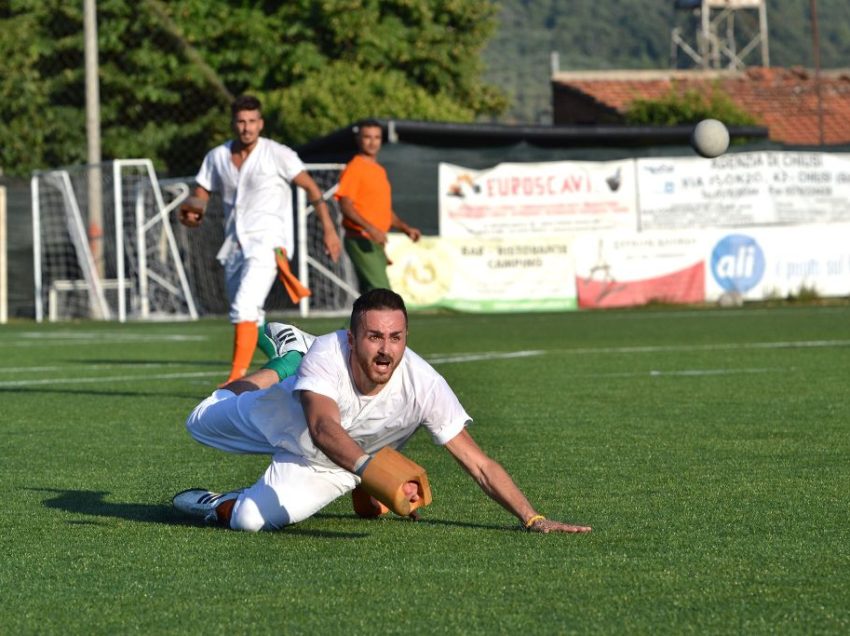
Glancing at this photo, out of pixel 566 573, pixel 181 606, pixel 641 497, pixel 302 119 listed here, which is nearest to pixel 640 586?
pixel 566 573

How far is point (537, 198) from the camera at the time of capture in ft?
87.5

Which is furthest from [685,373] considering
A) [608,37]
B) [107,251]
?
[608,37]

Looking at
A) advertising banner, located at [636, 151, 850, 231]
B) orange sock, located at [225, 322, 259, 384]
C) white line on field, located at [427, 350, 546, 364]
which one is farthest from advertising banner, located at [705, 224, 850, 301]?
orange sock, located at [225, 322, 259, 384]

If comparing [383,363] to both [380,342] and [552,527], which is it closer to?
[380,342]

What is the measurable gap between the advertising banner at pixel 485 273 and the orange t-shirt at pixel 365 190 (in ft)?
40.1

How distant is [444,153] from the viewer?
1047 inches

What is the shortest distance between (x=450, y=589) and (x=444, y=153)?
21.6 m

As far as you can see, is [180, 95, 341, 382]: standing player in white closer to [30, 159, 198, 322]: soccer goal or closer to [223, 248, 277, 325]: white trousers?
[223, 248, 277, 325]: white trousers

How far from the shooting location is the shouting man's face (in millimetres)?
5957

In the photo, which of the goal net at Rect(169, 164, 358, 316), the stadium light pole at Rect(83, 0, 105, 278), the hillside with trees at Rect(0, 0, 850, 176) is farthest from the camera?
the hillside with trees at Rect(0, 0, 850, 176)

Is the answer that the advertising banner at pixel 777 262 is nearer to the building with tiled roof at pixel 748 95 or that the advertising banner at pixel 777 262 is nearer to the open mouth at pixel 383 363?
the building with tiled roof at pixel 748 95

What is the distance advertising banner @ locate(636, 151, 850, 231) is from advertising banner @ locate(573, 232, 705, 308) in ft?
1.02

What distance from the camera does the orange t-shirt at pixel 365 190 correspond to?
514 inches

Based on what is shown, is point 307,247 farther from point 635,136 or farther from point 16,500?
point 16,500
